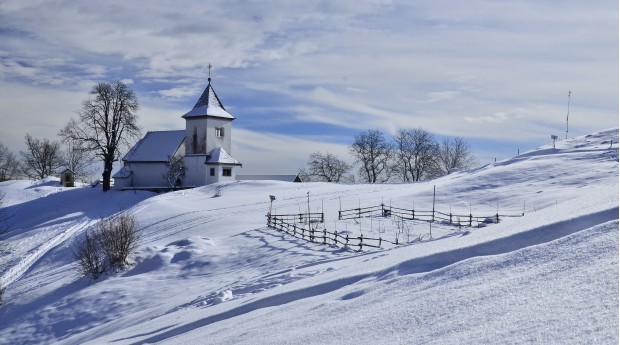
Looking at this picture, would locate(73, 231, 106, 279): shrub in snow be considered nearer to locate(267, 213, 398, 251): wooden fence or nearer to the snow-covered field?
the snow-covered field

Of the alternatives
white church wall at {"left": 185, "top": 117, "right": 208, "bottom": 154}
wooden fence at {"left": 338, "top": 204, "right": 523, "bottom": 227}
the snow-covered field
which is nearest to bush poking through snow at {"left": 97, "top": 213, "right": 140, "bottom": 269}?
the snow-covered field

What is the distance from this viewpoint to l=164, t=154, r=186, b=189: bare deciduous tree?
54125mm

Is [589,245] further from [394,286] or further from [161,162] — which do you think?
[161,162]

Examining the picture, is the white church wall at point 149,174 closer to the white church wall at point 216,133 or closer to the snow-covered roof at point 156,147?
the snow-covered roof at point 156,147

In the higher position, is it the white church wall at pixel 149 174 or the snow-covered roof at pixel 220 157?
the snow-covered roof at pixel 220 157

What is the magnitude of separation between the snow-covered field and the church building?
4.30 meters

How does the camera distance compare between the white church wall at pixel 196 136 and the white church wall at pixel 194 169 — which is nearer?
the white church wall at pixel 194 169

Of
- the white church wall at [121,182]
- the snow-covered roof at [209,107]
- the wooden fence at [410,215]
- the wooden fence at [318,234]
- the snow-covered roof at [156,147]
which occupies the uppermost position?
the snow-covered roof at [209,107]

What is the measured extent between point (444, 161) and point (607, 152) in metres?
39.7

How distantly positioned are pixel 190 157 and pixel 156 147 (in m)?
4.03

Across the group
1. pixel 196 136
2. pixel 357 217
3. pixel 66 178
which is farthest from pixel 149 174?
pixel 357 217

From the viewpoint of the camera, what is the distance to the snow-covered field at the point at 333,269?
6.52 meters

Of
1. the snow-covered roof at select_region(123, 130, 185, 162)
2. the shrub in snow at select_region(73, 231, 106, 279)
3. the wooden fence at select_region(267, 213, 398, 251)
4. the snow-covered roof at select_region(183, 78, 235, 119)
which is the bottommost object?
the shrub in snow at select_region(73, 231, 106, 279)

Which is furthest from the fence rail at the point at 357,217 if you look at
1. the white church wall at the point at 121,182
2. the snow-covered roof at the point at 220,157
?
the white church wall at the point at 121,182
